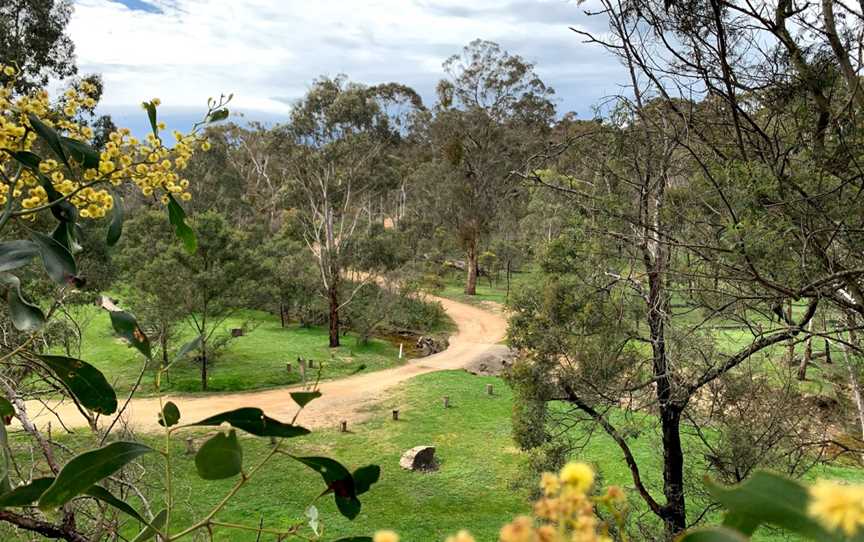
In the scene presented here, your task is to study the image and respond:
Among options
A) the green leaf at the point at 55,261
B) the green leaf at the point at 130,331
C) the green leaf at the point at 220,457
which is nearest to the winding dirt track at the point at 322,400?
the green leaf at the point at 55,261

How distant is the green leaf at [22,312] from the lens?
34.8 inches

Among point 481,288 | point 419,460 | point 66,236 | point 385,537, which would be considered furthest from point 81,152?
point 481,288

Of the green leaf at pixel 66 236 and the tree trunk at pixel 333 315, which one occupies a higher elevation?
the green leaf at pixel 66 236

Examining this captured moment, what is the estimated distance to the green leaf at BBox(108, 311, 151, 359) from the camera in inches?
33.9

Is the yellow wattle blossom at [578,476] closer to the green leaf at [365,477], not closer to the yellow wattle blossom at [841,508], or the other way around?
the yellow wattle blossom at [841,508]

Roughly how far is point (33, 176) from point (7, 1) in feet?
41.6

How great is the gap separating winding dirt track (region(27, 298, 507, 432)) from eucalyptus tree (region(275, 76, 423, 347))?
2.71m

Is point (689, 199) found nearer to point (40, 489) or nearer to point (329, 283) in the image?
point (40, 489)

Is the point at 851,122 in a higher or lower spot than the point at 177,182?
higher

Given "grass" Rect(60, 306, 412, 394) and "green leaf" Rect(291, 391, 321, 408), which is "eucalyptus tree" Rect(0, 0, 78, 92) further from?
"green leaf" Rect(291, 391, 321, 408)

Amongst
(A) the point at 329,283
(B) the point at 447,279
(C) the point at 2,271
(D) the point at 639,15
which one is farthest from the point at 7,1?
(B) the point at 447,279

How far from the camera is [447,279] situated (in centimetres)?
2462

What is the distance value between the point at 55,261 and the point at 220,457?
0.58 metres

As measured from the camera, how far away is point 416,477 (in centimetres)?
773
